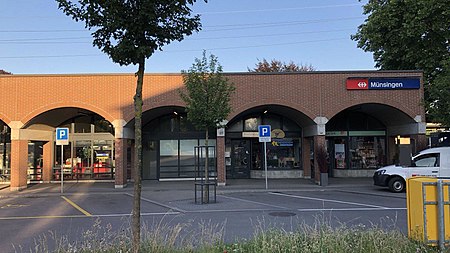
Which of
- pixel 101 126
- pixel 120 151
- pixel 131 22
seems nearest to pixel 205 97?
pixel 120 151

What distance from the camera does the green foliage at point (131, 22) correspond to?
497 centimetres

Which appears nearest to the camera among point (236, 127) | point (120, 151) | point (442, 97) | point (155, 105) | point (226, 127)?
point (442, 97)

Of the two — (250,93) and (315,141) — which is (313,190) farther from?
(250,93)

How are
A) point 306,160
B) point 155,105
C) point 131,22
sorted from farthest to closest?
point 306,160
point 155,105
point 131,22

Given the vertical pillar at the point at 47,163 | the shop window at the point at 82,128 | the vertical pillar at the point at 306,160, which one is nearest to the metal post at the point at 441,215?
the vertical pillar at the point at 306,160

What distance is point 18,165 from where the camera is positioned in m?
20.0

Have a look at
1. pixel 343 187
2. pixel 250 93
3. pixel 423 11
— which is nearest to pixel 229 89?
pixel 250 93

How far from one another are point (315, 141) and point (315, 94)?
2.65 m

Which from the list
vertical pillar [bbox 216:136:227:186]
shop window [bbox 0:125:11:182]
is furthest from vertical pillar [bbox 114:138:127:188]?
shop window [bbox 0:125:11:182]

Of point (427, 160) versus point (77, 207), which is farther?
point (427, 160)

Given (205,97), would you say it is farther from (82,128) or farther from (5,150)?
(5,150)

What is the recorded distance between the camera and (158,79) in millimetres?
21078

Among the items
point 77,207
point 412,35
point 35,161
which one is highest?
point 412,35

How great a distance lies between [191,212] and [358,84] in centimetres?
1327
